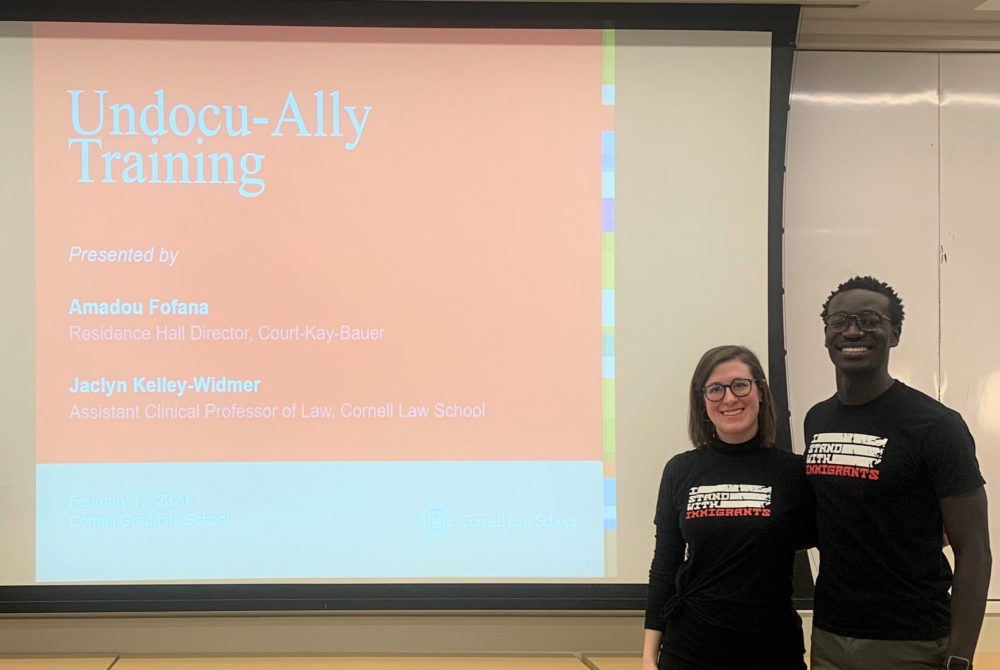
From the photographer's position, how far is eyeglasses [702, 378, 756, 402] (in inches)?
77.0

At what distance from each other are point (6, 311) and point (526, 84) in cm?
171

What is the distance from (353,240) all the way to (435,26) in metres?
0.71

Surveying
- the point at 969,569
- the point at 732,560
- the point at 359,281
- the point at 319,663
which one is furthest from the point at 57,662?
the point at 969,569

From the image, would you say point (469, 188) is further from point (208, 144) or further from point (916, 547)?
point (916, 547)

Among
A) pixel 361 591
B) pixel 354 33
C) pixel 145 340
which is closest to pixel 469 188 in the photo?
pixel 354 33

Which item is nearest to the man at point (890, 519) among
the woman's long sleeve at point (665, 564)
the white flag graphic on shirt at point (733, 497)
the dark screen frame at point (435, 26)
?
the white flag graphic on shirt at point (733, 497)

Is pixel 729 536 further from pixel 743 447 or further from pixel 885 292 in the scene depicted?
pixel 885 292

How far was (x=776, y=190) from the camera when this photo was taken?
269 centimetres

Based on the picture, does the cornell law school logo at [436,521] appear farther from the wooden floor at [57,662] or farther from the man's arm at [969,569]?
the man's arm at [969,569]

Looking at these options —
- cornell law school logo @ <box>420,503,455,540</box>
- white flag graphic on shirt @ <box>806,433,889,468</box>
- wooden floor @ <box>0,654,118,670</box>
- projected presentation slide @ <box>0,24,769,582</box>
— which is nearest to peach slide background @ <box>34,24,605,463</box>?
projected presentation slide @ <box>0,24,769,582</box>

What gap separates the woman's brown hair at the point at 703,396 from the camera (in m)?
1.99

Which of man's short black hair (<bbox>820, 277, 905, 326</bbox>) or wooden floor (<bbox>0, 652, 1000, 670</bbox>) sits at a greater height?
man's short black hair (<bbox>820, 277, 905, 326</bbox>)

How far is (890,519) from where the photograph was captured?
183 centimetres

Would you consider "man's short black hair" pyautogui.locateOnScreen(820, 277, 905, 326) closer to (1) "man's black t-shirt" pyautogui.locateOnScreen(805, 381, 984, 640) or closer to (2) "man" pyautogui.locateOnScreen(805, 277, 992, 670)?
(2) "man" pyautogui.locateOnScreen(805, 277, 992, 670)
